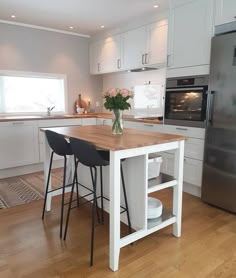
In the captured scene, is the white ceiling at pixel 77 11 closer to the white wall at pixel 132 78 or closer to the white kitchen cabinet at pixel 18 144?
the white wall at pixel 132 78

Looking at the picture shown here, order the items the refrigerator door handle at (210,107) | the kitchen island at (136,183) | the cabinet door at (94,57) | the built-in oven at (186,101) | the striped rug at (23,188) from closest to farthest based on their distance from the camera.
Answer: the kitchen island at (136,183) → the refrigerator door handle at (210,107) → the built-in oven at (186,101) → the striped rug at (23,188) → the cabinet door at (94,57)

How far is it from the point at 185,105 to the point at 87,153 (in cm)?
176

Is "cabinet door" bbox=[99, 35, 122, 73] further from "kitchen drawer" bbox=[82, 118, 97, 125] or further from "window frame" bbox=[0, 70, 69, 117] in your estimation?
"kitchen drawer" bbox=[82, 118, 97, 125]

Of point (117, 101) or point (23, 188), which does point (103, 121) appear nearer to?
point (23, 188)

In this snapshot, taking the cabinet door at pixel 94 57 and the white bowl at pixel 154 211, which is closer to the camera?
the white bowl at pixel 154 211

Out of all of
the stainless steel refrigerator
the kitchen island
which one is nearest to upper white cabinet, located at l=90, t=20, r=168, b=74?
the stainless steel refrigerator

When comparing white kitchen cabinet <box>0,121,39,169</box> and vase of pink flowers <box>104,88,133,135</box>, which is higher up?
vase of pink flowers <box>104,88,133,135</box>

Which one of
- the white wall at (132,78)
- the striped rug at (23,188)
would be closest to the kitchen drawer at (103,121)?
the white wall at (132,78)

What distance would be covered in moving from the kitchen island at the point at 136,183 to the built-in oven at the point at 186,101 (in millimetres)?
991

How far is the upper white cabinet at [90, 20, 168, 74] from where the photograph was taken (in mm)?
3585

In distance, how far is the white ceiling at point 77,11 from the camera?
3207mm

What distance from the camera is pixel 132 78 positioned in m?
4.55

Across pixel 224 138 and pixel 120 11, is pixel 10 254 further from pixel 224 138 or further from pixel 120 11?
pixel 120 11

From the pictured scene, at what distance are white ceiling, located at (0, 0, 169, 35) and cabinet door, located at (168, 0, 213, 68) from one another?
45 centimetres
